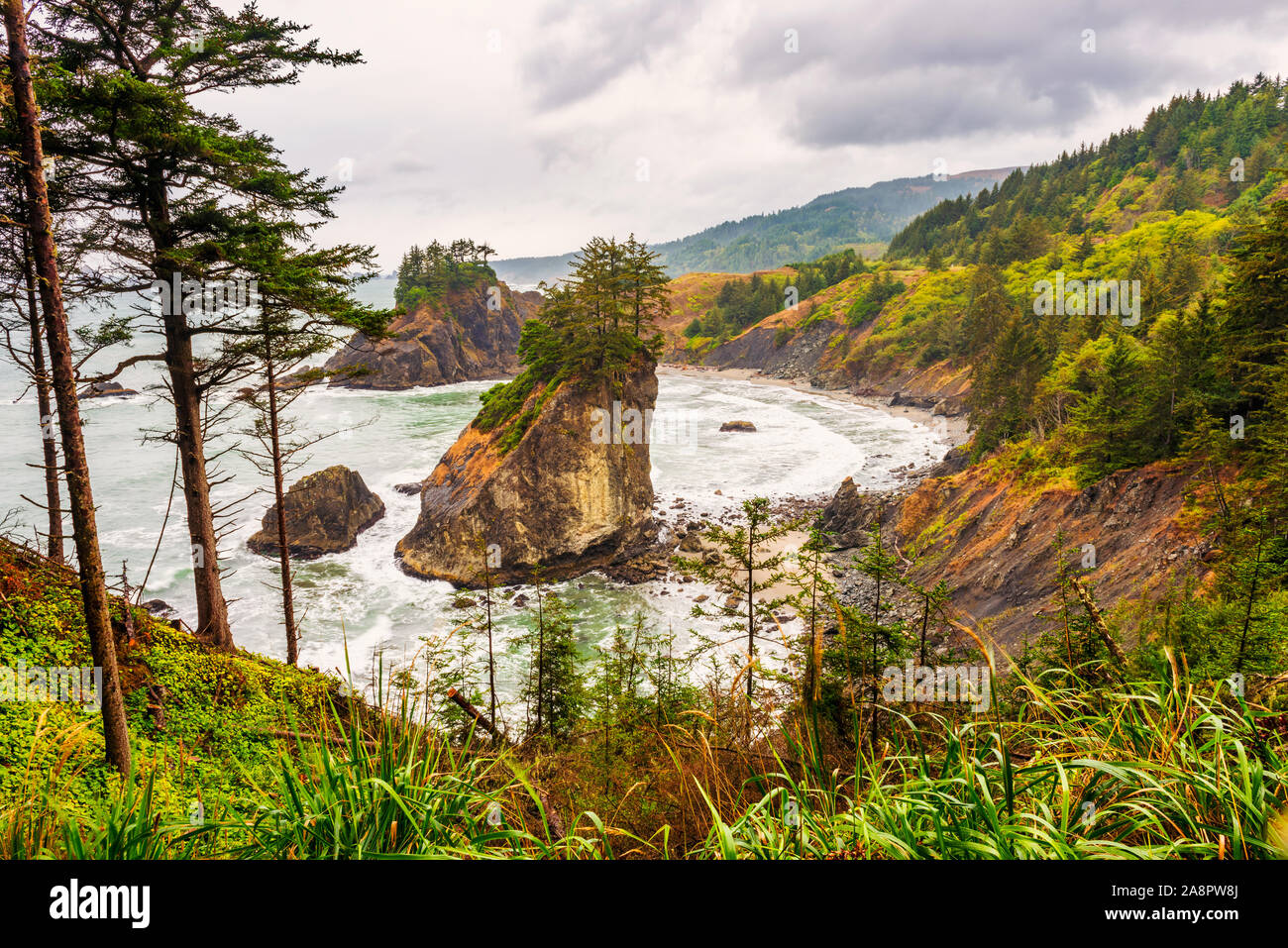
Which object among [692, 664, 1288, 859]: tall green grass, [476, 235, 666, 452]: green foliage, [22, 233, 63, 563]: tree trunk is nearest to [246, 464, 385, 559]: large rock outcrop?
[476, 235, 666, 452]: green foliage

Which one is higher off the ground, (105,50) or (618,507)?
(105,50)

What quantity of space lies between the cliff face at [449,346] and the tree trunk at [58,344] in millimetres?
75748

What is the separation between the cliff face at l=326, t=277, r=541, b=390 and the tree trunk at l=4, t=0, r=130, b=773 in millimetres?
75748

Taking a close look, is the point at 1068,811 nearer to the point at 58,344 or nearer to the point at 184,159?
the point at 58,344

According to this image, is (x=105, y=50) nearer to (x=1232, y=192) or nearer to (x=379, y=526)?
(x=379, y=526)

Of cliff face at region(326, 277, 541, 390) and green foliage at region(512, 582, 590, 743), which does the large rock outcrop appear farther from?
cliff face at region(326, 277, 541, 390)

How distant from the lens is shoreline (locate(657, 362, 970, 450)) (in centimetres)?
5487

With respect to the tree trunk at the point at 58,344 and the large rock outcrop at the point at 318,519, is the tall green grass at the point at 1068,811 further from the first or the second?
the large rock outcrop at the point at 318,519

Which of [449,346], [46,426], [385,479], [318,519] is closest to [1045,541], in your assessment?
[46,426]

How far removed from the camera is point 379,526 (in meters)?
33.4
